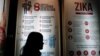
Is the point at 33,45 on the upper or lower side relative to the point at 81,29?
lower

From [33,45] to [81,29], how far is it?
66 centimetres

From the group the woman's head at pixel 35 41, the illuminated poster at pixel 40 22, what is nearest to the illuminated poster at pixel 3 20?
the illuminated poster at pixel 40 22

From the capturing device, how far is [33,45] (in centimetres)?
210

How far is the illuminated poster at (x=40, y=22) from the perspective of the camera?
236cm

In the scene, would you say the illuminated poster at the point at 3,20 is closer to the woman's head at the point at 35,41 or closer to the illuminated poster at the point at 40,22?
the illuminated poster at the point at 40,22

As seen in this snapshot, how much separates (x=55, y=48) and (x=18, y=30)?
1.55 ft

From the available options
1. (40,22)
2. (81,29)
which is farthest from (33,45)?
(81,29)

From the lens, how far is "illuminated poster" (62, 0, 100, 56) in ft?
7.88

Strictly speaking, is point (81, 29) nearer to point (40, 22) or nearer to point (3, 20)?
point (40, 22)

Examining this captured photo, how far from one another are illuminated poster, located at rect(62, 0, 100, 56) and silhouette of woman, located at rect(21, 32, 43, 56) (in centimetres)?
36

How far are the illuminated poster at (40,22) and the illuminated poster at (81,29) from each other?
0.12 meters

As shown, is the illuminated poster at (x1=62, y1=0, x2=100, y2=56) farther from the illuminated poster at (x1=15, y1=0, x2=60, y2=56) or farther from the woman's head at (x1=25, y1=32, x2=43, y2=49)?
the woman's head at (x1=25, y1=32, x2=43, y2=49)

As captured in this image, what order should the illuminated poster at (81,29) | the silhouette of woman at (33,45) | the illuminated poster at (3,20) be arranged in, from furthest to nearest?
the illuminated poster at (81,29) → the illuminated poster at (3,20) → the silhouette of woman at (33,45)

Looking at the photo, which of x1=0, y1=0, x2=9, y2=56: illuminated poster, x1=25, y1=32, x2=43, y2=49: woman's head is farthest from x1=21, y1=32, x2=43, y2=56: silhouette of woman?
x1=0, y1=0, x2=9, y2=56: illuminated poster
